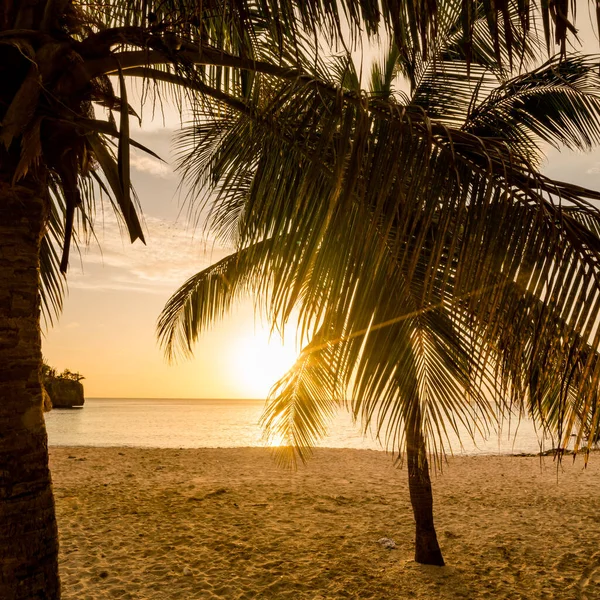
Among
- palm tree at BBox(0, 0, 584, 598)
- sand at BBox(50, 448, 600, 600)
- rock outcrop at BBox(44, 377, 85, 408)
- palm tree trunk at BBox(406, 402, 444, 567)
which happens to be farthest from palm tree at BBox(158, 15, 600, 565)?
rock outcrop at BBox(44, 377, 85, 408)

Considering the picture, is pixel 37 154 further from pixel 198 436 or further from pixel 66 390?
pixel 66 390

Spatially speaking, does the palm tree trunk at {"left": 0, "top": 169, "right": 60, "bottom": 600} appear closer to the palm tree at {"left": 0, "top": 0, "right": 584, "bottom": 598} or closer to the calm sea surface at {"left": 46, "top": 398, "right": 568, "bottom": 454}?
the palm tree at {"left": 0, "top": 0, "right": 584, "bottom": 598}

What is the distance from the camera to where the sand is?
4219mm

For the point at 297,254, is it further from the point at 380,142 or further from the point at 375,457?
the point at 375,457

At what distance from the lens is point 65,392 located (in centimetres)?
5416

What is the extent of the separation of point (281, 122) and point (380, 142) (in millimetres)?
542

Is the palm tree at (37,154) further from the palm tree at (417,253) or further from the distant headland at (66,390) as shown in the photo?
the distant headland at (66,390)

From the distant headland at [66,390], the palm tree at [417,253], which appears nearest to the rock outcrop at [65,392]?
the distant headland at [66,390]

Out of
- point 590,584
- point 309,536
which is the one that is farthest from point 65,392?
point 590,584

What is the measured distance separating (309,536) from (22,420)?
4305 millimetres

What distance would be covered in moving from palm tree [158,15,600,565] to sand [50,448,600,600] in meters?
1.82

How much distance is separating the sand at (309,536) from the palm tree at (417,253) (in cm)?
182

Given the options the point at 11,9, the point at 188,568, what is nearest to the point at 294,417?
the point at 188,568

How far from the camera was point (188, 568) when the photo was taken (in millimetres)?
4535
